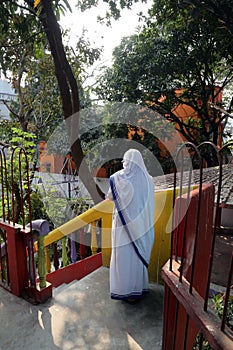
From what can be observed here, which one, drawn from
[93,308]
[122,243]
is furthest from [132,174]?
[93,308]

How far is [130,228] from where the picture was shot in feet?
8.71

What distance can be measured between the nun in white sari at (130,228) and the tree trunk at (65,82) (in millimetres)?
2448

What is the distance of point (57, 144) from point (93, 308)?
8.42 m

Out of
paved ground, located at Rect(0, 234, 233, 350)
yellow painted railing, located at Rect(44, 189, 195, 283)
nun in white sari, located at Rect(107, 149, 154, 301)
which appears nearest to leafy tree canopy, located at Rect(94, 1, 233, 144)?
yellow painted railing, located at Rect(44, 189, 195, 283)

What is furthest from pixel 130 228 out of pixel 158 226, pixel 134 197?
pixel 158 226

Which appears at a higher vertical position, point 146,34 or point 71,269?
point 146,34

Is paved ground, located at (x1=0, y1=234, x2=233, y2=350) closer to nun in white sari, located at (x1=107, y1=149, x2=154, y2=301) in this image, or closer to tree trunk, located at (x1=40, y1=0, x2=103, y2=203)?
nun in white sari, located at (x1=107, y1=149, x2=154, y2=301)

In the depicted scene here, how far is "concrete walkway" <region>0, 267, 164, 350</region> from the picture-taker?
6.91 ft

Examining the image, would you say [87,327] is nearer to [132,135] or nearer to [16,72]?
[16,72]

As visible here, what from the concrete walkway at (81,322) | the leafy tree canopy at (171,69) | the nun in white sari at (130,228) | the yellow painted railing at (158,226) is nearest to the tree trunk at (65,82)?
the yellow painted railing at (158,226)

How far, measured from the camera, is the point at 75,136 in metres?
4.91

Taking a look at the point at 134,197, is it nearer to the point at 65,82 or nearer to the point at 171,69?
the point at 65,82

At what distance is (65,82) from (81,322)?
3.79 m

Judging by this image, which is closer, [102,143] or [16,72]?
[16,72]
